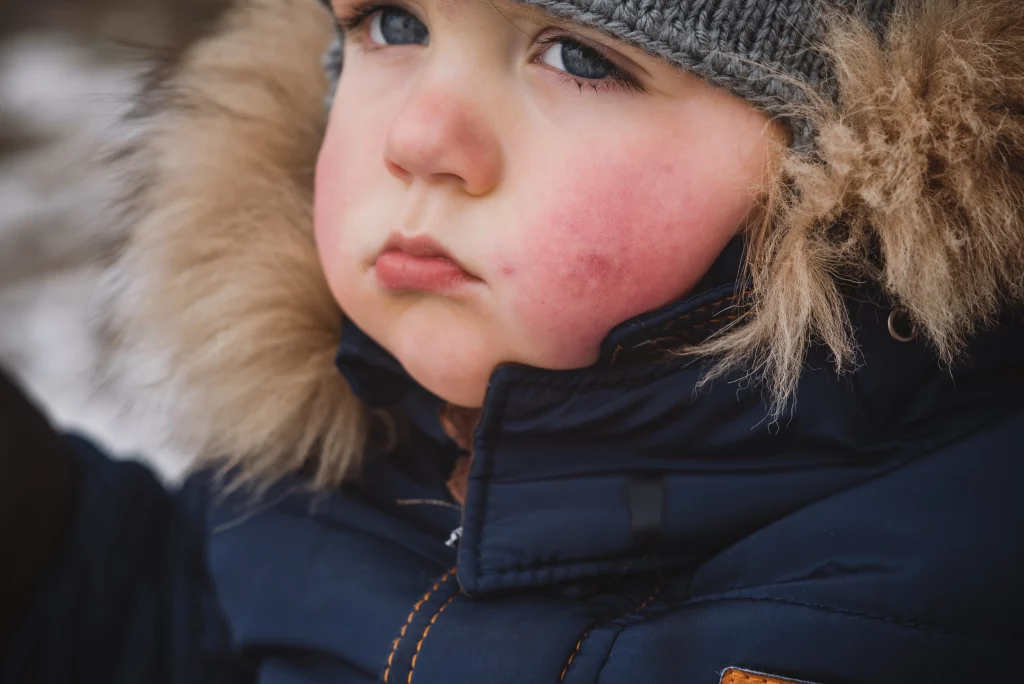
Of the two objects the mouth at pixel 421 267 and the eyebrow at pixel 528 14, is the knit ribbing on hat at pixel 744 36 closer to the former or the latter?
the eyebrow at pixel 528 14

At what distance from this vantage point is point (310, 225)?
1014mm

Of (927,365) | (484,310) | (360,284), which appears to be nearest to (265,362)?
(360,284)

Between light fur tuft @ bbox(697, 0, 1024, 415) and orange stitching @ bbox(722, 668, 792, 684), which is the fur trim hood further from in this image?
orange stitching @ bbox(722, 668, 792, 684)

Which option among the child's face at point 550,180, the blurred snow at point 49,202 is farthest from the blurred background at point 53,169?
the child's face at point 550,180

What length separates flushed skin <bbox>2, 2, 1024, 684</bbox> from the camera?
71cm

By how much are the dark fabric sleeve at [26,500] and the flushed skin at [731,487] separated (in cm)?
29

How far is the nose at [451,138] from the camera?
2.33 feet

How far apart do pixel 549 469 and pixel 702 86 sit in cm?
36

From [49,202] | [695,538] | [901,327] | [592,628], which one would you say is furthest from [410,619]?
[49,202]

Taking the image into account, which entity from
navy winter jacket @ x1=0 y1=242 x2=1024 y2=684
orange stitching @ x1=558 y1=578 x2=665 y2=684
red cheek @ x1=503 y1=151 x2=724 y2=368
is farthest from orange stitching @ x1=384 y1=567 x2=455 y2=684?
red cheek @ x1=503 y1=151 x2=724 y2=368

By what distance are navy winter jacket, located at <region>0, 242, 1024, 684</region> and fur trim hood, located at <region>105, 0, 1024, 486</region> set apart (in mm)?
51

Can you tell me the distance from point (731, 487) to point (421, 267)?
13.2 inches

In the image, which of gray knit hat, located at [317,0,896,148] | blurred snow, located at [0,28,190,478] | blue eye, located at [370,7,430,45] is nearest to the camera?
gray knit hat, located at [317,0,896,148]

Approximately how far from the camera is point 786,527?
76 cm
